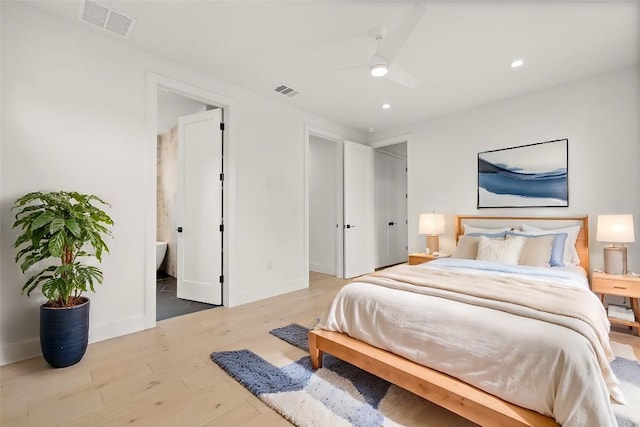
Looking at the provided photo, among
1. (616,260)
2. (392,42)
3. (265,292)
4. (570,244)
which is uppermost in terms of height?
(392,42)

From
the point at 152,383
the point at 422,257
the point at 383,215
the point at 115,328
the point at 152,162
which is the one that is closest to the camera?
the point at 152,383

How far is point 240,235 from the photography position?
143 inches

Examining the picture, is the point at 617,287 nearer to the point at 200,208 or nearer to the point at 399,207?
the point at 399,207

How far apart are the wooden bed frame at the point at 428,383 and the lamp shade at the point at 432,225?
8.40 feet

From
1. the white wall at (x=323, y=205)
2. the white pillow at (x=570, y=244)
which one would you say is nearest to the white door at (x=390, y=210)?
the white wall at (x=323, y=205)

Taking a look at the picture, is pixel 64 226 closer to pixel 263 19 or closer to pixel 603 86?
pixel 263 19

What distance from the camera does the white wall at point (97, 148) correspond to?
2178 millimetres

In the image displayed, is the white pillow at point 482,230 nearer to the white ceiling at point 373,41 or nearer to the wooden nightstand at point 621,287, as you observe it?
the wooden nightstand at point 621,287

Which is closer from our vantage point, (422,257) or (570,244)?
(570,244)

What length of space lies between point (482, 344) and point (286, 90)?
341 centimetres

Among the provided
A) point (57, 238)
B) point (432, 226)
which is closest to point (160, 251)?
point (57, 238)

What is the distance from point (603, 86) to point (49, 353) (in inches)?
228

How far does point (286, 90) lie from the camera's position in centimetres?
368

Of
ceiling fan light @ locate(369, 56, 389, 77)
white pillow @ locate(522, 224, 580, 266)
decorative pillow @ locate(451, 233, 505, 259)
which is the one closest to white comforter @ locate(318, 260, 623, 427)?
decorative pillow @ locate(451, 233, 505, 259)
